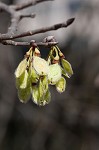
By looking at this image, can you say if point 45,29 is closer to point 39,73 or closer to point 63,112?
point 39,73

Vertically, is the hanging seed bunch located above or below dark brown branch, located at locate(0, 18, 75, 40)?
below

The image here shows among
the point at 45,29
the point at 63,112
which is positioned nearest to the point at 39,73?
the point at 45,29

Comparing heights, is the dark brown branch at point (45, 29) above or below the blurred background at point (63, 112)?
above

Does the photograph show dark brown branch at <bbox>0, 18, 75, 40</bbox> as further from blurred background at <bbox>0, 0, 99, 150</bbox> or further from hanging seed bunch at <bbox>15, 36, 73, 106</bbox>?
blurred background at <bbox>0, 0, 99, 150</bbox>

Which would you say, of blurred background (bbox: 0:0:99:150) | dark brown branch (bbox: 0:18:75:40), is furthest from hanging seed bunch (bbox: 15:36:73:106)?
blurred background (bbox: 0:0:99:150)

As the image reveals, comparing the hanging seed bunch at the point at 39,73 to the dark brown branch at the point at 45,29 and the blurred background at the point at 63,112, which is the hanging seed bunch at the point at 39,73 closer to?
the dark brown branch at the point at 45,29

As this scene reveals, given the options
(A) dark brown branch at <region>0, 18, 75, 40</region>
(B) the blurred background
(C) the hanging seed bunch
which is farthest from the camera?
(B) the blurred background

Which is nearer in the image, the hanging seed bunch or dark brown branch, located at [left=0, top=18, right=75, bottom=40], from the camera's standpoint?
dark brown branch, located at [left=0, top=18, right=75, bottom=40]

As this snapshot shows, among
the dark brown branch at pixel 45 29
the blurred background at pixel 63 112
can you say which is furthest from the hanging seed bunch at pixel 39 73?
the blurred background at pixel 63 112

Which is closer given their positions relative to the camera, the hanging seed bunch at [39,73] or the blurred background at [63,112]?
the hanging seed bunch at [39,73]
